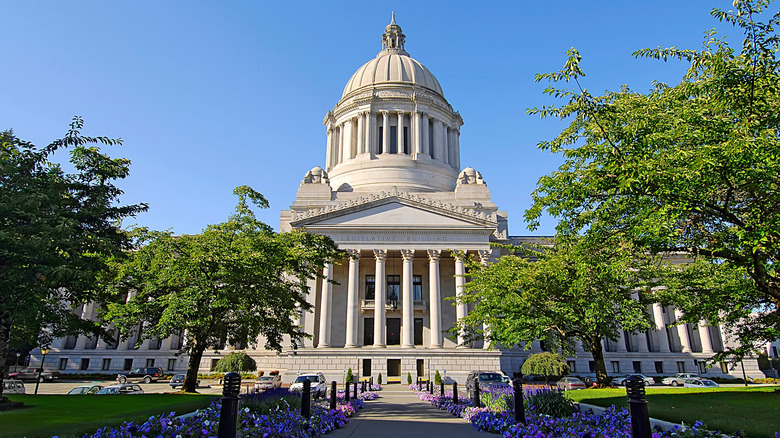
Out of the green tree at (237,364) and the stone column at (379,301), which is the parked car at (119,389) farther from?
the stone column at (379,301)

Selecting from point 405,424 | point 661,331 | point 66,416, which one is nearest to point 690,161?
point 405,424

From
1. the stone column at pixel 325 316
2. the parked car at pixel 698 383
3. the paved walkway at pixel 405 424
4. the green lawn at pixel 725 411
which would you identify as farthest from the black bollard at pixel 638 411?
the parked car at pixel 698 383

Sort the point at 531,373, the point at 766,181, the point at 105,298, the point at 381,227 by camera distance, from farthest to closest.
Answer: the point at 381,227 < the point at 531,373 < the point at 105,298 < the point at 766,181

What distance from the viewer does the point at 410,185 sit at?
57625mm

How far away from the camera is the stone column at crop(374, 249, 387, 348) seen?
42.2 metres

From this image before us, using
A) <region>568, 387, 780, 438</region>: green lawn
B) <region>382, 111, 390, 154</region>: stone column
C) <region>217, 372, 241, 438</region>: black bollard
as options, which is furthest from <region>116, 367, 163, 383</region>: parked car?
<region>217, 372, 241, 438</region>: black bollard

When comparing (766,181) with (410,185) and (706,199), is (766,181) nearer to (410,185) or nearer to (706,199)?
(706,199)

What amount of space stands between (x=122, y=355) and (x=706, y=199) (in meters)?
57.7

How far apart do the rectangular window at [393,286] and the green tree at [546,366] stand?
50.9 ft

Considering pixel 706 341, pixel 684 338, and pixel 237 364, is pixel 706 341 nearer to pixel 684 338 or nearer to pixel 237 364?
pixel 684 338

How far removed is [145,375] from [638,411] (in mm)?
51159

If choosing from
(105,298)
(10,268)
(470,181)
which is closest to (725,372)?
(470,181)

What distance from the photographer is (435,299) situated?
43281 mm

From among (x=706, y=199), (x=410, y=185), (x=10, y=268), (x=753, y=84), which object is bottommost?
(x=10, y=268)
